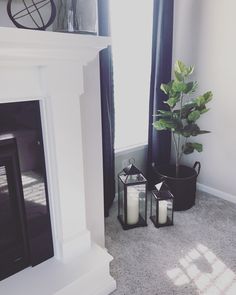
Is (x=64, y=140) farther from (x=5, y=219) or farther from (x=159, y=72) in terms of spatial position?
(x=159, y=72)

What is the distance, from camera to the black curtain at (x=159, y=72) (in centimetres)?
225

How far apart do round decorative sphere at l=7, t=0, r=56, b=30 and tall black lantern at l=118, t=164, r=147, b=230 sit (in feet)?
3.69

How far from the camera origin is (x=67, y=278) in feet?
4.39

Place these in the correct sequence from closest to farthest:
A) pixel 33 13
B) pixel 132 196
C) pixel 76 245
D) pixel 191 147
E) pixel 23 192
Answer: pixel 33 13 → pixel 23 192 → pixel 76 245 → pixel 132 196 → pixel 191 147

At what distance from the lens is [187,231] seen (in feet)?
6.64

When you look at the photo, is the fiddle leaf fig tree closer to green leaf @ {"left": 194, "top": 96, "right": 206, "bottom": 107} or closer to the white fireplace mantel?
green leaf @ {"left": 194, "top": 96, "right": 206, "bottom": 107}

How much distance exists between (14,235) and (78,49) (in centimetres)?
99

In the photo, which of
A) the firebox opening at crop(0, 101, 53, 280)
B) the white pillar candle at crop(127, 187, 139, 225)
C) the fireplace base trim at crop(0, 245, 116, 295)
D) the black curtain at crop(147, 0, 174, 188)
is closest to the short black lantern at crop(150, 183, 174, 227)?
the white pillar candle at crop(127, 187, 139, 225)

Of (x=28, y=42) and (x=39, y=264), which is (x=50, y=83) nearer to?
(x=28, y=42)

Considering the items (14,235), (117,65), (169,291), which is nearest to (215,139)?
(117,65)

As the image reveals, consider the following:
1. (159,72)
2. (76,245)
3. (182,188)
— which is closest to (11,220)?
(76,245)

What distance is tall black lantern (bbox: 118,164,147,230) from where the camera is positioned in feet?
6.40

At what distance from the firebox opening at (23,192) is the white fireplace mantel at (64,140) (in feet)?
0.13

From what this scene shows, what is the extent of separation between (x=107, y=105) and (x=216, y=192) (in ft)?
4.50
